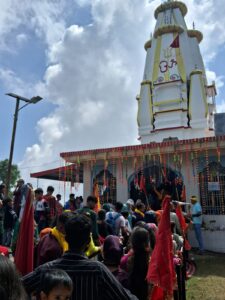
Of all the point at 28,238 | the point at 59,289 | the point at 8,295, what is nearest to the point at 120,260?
the point at 28,238

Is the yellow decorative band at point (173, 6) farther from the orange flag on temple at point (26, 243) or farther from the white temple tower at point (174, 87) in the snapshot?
the orange flag on temple at point (26, 243)

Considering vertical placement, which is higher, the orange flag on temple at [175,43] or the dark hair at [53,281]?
the orange flag on temple at [175,43]

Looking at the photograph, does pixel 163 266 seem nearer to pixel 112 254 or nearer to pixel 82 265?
pixel 112 254

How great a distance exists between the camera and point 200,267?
326 inches

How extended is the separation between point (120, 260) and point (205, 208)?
29.4 ft

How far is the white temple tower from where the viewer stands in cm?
1820

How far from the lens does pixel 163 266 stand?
334 cm

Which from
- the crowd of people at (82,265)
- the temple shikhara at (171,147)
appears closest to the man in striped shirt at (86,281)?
the crowd of people at (82,265)

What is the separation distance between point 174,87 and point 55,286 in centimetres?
1815

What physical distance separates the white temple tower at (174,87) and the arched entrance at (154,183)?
20.1 ft

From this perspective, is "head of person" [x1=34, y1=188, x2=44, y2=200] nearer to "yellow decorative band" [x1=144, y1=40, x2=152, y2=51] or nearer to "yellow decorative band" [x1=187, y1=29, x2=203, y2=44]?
"yellow decorative band" [x1=144, y1=40, x2=152, y2=51]

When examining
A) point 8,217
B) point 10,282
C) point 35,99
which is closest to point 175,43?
point 35,99

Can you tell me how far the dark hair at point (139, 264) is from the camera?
10.1 ft

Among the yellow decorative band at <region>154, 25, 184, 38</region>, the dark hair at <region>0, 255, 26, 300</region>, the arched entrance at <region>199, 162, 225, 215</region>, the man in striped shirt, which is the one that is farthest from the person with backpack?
the yellow decorative band at <region>154, 25, 184, 38</region>
